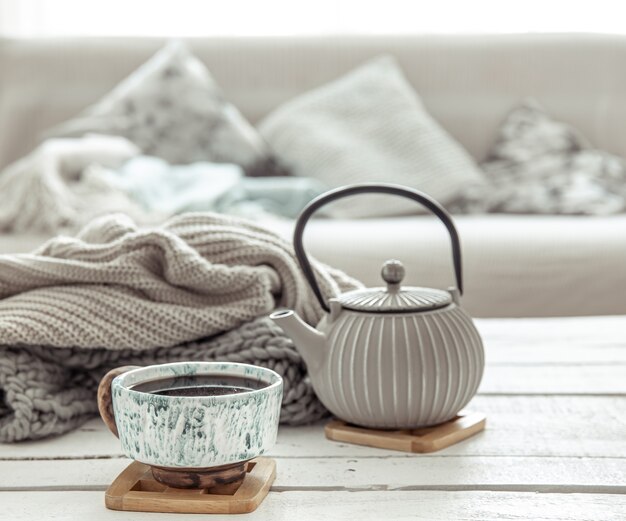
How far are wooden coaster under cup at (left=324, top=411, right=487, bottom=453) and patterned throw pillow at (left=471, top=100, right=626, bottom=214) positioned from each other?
1.55 metres

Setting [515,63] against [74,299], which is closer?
[74,299]

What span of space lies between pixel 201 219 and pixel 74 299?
0.17 m

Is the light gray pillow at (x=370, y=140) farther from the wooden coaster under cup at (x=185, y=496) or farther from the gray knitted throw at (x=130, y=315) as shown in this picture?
the wooden coaster under cup at (x=185, y=496)

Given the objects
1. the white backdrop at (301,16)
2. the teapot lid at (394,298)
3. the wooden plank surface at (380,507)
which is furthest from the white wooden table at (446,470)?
the white backdrop at (301,16)

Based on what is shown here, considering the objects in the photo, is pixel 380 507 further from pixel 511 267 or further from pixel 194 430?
pixel 511 267

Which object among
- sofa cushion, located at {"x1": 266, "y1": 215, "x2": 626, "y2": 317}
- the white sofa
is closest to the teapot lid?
sofa cushion, located at {"x1": 266, "y1": 215, "x2": 626, "y2": 317}

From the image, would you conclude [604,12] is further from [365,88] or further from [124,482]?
[124,482]

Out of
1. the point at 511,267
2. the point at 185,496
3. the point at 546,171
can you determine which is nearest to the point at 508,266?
the point at 511,267

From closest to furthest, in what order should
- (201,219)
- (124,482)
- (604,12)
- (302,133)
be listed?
(124,482) < (201,219) < (302,133) < (604,12)

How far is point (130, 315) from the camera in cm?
81

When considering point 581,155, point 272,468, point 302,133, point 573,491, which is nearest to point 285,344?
point 272,468

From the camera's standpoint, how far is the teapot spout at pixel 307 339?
0.76m

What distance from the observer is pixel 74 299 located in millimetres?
808

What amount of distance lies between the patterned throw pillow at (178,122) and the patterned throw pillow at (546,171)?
577 millimetres
